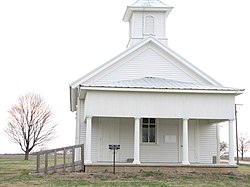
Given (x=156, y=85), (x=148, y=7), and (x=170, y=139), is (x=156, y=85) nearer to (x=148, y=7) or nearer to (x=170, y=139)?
(x=170, y=139)

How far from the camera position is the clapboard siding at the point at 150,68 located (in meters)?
27.2

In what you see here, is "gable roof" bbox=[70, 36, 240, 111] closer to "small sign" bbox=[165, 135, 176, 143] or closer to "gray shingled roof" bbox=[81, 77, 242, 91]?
"gray shingled roof" bbox=[81, 77, 242, 91]

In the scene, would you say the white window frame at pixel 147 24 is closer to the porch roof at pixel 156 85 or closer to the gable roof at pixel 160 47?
the gable roof at pixel 160 47

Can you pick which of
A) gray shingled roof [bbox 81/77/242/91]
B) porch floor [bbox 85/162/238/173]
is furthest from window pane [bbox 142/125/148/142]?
porch floor [bbox 85/162/238/173]

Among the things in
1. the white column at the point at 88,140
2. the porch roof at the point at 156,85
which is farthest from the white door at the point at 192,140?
the white column at the point at 88,140

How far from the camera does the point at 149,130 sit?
2678cm

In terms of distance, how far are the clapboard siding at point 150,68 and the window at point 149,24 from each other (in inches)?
93.6

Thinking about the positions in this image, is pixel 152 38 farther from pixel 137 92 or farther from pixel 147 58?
pixel 137 92

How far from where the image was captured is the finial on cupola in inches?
1166

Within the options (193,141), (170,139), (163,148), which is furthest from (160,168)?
(193,141)

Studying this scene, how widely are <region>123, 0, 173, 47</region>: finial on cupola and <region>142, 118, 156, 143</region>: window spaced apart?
17.0 feet

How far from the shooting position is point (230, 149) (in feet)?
79.6

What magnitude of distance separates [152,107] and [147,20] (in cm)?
761

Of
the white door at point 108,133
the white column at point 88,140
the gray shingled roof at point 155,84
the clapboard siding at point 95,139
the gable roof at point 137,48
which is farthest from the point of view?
the gable roof at point 137,48
